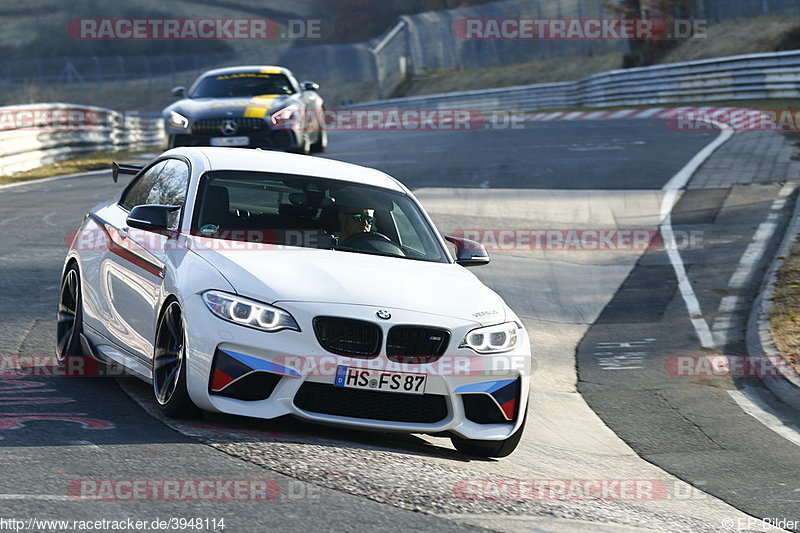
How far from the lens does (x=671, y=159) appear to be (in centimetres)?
2205

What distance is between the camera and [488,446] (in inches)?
273

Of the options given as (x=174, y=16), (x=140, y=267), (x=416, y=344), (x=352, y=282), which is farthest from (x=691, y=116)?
(x=174, y=16)

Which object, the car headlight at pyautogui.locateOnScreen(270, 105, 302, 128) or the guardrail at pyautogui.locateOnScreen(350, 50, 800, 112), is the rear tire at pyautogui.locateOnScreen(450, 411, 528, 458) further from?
the guardrail at pyautogui.locateOnScreen(350, 50, 800, 112)

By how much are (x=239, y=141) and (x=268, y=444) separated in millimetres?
14138

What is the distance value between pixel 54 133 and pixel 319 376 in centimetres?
2050

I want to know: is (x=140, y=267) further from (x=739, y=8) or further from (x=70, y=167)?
(x=739, y=8)

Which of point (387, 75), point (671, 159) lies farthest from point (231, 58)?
point (671, 159)

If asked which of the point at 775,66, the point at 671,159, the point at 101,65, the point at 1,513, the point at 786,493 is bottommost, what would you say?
the point at 786,493

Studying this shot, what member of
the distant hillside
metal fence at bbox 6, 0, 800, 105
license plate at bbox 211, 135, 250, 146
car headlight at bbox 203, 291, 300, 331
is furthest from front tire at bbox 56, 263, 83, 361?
the distant hillside

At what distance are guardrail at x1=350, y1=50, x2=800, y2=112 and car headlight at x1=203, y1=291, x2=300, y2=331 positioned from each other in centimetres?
2556

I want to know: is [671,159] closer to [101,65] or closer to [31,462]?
[31,462]

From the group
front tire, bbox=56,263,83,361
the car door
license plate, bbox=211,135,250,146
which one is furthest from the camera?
license plate, bbox=211,135,250,146

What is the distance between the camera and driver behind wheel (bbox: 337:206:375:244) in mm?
7726

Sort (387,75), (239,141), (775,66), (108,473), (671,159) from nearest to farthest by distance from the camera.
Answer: (108,473) < (239,141) < (671,159) < (775,66) < (387,75)
